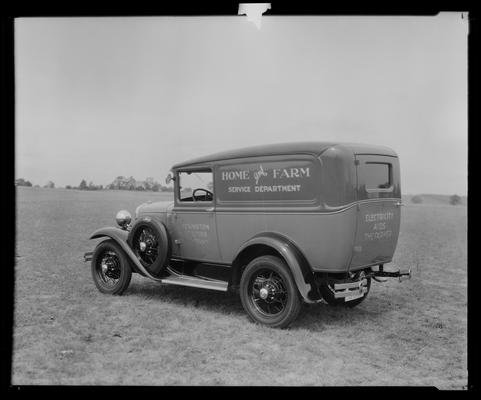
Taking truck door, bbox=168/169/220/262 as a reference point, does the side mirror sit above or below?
above

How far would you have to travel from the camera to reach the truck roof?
16.8 feet

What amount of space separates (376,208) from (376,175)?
0.45m

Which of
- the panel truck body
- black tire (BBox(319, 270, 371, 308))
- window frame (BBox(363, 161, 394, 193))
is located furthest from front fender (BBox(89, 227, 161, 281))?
window frame (BBox(363, 161, 394, 193))

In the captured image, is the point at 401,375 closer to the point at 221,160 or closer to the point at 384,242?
the point at 384,242

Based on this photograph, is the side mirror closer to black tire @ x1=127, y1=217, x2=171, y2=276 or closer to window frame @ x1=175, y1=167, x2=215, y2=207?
window frame @ x1=175, y1=167, x2=215, y2=207

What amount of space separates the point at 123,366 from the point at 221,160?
115 inches

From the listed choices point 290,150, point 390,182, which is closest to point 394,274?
point 390,182

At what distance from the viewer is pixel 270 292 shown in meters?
5.36

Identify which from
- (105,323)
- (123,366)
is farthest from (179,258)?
(123,366)

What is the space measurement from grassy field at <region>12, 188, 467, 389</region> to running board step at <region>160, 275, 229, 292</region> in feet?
1.16

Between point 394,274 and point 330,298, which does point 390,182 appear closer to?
point 394,274
